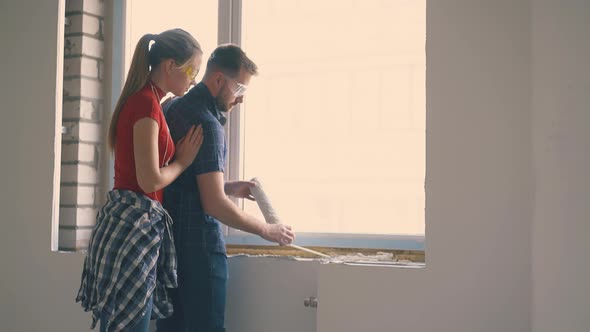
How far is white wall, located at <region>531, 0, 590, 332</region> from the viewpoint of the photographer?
63.4 inches

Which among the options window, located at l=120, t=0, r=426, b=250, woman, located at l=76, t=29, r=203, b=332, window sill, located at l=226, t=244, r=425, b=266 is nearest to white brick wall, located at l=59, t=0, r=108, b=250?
window, located at l=120, t=0, r=426, b=250

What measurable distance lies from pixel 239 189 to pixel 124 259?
654 mm

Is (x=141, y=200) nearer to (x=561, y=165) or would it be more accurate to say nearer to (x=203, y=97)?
(x=203, y=97)

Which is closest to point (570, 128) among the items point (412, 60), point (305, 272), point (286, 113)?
point (412, 60)

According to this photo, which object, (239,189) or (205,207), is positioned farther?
(239,189)

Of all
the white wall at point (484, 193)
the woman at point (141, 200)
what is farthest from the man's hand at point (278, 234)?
the woman at point (141, 200)

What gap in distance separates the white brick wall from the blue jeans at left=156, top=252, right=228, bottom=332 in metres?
0.99

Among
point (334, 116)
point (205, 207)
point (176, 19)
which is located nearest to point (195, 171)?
point (205, 207)

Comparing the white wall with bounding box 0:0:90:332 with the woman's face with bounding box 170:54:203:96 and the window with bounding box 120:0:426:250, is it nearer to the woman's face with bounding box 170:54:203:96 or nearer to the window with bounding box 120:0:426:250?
the window with bounding box 120:0:426:250

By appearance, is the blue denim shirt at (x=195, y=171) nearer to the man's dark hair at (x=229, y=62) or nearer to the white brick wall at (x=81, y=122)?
the man's dark hair at (x=229, y=62)

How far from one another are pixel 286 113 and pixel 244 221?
0.63 metres

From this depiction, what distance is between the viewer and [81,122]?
3.45 meters

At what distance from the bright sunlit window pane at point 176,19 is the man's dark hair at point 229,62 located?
0.57 m

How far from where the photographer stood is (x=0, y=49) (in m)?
3.55
